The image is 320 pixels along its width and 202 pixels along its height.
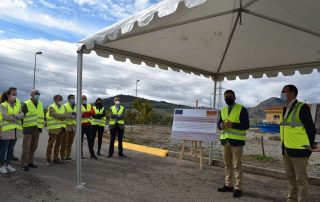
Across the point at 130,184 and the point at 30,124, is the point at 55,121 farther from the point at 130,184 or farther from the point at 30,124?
the point at 130,184

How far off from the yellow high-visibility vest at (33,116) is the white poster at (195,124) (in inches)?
156

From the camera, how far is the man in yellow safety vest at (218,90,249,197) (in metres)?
7.30

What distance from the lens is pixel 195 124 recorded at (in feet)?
35.2

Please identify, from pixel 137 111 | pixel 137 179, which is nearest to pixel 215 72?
pixel 137 179

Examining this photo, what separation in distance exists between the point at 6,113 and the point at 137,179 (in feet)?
11.6

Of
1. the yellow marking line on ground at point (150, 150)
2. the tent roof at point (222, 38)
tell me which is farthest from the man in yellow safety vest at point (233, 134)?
the yellow marking line on ground at point (150, 150)

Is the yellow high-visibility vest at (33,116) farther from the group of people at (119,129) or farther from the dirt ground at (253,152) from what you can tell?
the dirt ground at (253,152)

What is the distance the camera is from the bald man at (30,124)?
9250mm

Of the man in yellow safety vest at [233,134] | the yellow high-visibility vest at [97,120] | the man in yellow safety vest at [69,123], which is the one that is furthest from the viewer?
the yellow high-visibility vest at [97,120]

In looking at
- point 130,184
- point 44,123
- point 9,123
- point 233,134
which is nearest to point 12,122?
point 9,123

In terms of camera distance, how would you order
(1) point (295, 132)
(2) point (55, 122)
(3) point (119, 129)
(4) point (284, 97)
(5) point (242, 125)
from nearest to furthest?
(1) point (295, 132)
(4) point (284, 97)
(5) point (242, 125)
(2) point (55, 122)
(3) point (119, 129)

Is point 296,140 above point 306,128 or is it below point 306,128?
below

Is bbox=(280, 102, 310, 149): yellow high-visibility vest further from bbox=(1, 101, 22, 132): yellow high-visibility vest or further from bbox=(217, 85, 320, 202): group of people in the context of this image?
bbox=(1, 101, 22, 132): yellow high-visibility vest

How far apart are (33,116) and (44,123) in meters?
1.41
